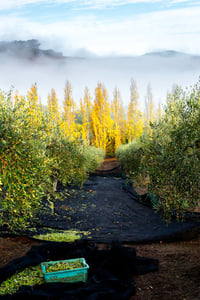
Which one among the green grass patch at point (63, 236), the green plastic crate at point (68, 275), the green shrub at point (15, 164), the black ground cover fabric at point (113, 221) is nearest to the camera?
the green plastic crate at point (68, 275)

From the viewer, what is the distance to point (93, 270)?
7.03 m

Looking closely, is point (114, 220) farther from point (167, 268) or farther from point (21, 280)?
point (21, 280)

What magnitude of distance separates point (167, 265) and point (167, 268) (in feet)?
0.82

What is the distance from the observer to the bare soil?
259 inches

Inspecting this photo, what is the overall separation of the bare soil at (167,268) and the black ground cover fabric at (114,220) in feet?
1.57

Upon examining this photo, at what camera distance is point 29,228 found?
11180mm

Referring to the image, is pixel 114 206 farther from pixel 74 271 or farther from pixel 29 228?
pixel 74 271

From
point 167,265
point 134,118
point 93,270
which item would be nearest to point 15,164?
point 93,270

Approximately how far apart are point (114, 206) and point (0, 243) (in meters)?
7.69

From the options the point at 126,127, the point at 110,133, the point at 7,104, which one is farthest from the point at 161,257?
the point at 126,127

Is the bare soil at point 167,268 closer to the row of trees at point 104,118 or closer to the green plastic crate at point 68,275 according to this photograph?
the green plastic crate at point 68,275

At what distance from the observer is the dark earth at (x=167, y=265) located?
663 centimetres

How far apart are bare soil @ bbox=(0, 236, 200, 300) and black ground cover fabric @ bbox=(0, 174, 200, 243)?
1.53ft

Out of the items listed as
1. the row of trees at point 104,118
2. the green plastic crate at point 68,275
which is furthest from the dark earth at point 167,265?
the row of trees at point 104,118
